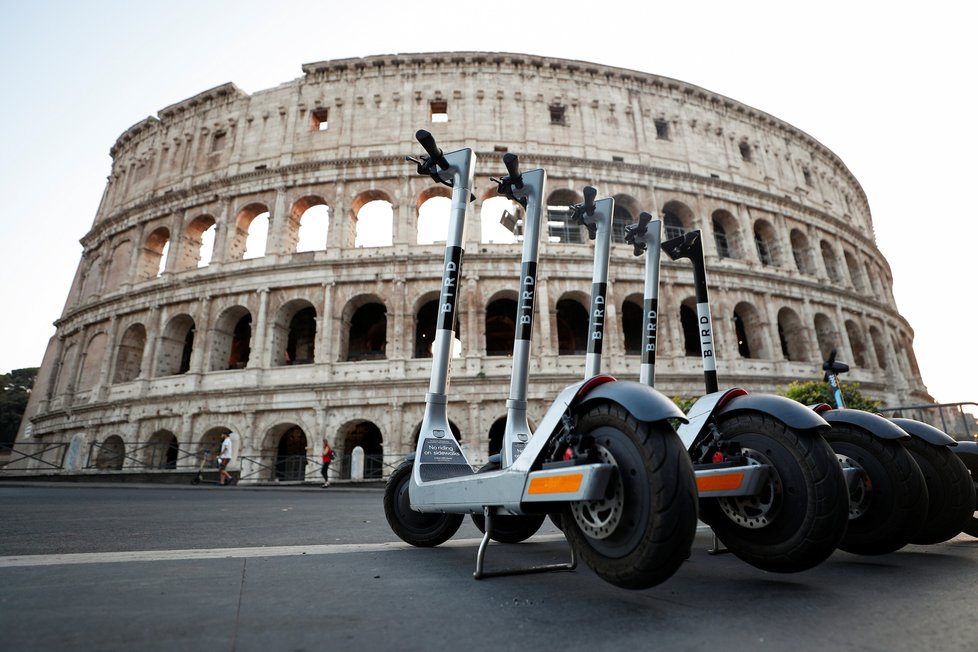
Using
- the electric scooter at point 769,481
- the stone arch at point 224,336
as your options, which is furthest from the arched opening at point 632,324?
the electric scooter at point 769,481

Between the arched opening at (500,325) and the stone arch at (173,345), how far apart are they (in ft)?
40.5

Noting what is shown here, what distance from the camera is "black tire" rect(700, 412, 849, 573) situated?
223 centimetres

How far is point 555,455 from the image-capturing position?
226cm

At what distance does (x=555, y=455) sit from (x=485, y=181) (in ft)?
61.8

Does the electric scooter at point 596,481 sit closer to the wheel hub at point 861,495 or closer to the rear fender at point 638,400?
the rear fender at point 638,400

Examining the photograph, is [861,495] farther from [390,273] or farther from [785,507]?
[390,273]

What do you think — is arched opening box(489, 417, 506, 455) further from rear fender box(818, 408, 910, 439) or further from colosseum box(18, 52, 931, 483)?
rear fender box(818, 408, 910, 439)

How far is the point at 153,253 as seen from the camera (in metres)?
21.9

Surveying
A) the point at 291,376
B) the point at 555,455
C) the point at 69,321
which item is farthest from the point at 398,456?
the point at 69,321

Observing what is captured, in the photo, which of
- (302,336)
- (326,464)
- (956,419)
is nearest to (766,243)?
(956,419)

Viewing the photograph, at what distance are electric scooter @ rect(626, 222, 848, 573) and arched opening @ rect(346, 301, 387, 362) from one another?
747 inches

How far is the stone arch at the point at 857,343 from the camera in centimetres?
2228

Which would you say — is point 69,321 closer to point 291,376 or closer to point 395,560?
point 291,376

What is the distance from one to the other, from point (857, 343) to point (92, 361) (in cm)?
3570
